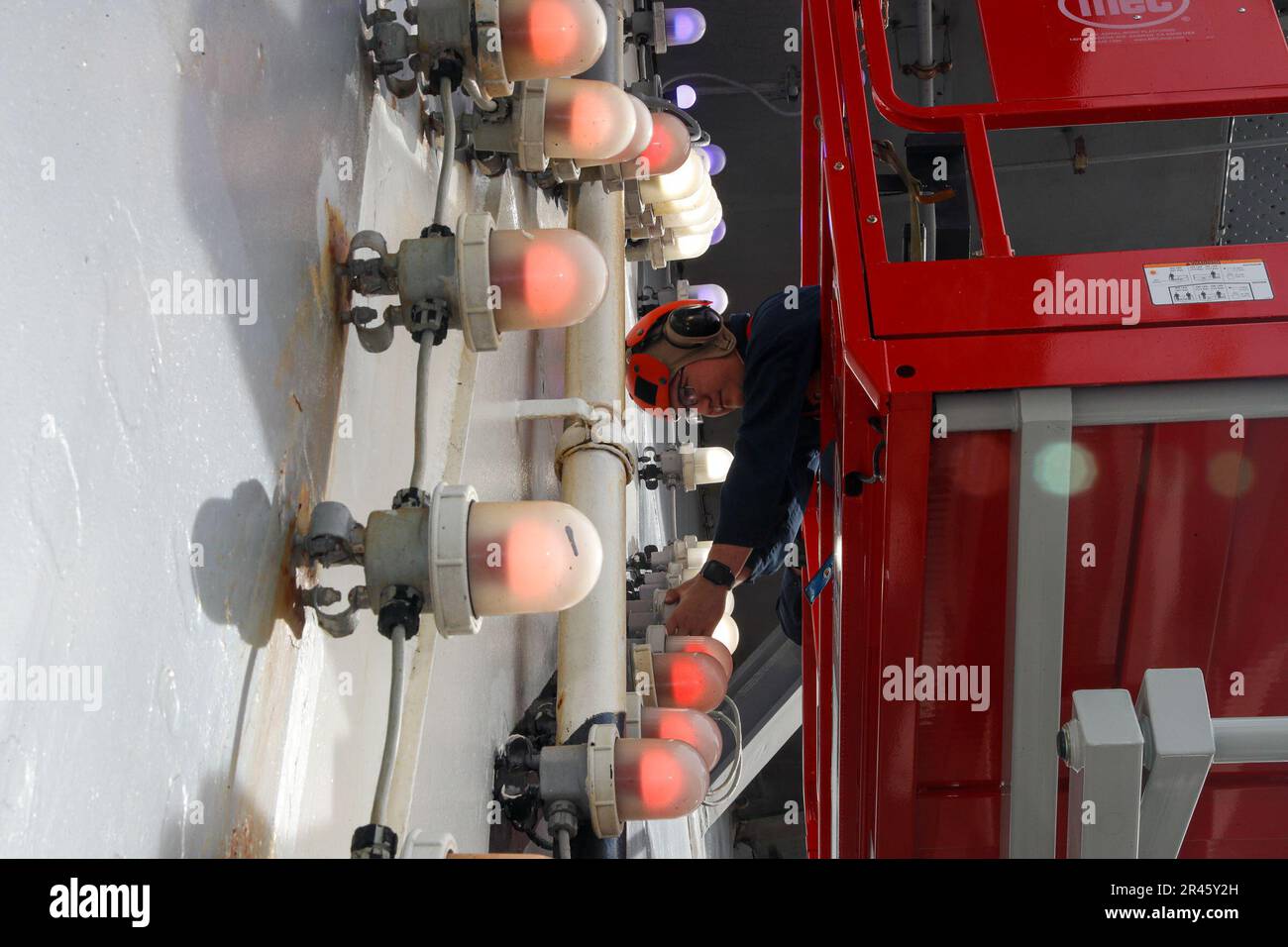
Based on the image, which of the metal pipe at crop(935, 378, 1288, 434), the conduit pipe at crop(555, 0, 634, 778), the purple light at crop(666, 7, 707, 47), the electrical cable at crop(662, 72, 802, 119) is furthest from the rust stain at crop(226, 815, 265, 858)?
the electrical cable at crop(662, 72, 802, 119)

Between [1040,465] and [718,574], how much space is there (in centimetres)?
146

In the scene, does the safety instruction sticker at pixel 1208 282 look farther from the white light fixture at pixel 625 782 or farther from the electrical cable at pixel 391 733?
the electrical cable at pixel 391 733

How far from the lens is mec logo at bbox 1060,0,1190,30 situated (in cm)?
285

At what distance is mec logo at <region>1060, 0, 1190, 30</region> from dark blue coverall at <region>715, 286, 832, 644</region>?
88 centimetres

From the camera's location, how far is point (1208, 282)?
7.21ft

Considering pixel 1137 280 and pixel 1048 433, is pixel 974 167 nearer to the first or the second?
pixel 1137 280

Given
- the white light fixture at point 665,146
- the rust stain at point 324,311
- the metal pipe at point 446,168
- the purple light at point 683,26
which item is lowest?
the rust stain at point 324,311

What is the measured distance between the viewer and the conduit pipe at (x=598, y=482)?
2.99 metres

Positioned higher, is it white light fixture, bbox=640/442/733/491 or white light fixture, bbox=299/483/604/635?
white light fixture, bbox=640/442/733/491

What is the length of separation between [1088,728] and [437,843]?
34.6 inches

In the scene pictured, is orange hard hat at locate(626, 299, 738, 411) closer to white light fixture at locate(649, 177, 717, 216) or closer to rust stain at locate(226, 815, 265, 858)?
white light fixture at locate(649, 177, 717, 216)

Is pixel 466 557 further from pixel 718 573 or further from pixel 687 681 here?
pixel 718 573

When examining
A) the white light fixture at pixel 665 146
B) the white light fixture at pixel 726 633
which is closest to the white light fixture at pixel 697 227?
the white light fixture at pixel 665 146
